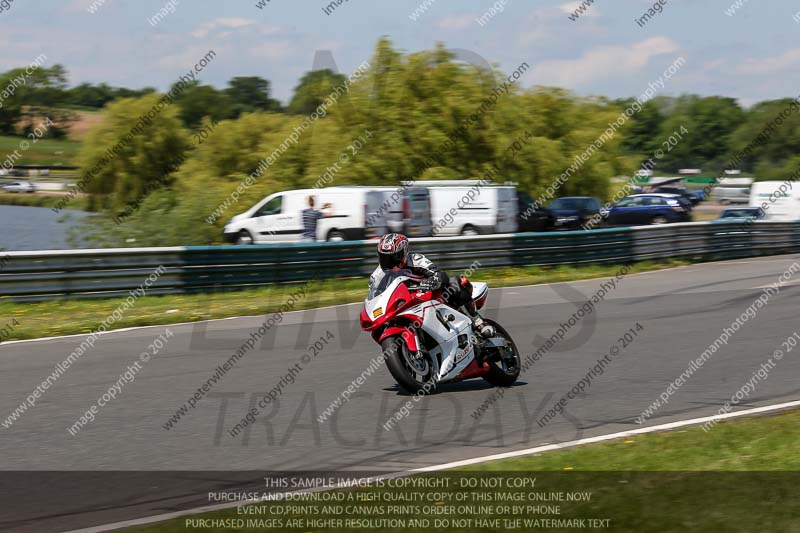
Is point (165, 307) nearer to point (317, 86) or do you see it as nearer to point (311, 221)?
point (311, 221)

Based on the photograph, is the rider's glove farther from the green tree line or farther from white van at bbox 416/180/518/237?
the green tree line

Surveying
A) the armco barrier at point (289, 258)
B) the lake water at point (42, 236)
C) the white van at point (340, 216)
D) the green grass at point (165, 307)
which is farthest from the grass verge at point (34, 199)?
the green grass at point (165, 307)

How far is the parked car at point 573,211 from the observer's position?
125 feet

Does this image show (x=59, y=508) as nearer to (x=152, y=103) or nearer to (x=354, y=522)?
(x=354, y=522)

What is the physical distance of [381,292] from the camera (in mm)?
9250

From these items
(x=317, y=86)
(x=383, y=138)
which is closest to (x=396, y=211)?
(x=383, y=138)

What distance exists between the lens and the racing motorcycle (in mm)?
9078

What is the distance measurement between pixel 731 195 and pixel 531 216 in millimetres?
58858

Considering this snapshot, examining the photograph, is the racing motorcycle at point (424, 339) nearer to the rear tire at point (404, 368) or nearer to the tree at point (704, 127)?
the rear tire at point (404, 368)

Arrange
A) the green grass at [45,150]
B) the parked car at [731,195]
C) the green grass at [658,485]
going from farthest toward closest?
the parked car at [731,195]
the green grass at [45,150]
the green grass at [658,485]

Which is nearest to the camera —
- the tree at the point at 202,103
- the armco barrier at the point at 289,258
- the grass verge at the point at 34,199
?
the armco barrier at the point at 289,258

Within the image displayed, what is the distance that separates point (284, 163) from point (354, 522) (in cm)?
3726

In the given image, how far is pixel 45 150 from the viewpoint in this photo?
60.8m

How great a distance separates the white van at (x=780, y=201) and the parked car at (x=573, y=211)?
634cm
